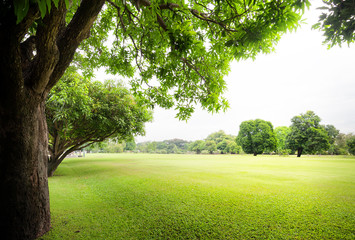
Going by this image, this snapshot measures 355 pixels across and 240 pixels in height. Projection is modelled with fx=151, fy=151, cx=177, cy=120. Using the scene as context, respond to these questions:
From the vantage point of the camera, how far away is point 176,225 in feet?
11.6

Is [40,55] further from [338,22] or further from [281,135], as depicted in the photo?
[281,135]

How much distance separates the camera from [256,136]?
4666cm

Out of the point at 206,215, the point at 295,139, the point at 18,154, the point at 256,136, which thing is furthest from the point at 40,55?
the point at 256,136

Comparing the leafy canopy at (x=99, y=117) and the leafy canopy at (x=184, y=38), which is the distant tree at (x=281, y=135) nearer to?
the leafy canopy at (x=99, y=117)

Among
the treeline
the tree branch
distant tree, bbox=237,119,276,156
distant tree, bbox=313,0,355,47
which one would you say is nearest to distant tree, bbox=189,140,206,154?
the treeline

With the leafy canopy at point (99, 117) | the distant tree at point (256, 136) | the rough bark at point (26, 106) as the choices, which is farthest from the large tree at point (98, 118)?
the distant tree at point (256, 136)

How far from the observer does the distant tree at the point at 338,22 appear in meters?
2.35

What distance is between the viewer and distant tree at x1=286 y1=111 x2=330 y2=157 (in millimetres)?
35312

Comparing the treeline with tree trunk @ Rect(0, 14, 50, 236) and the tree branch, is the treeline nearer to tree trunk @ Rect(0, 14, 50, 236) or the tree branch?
tree trunk @ Rect(0, 14, 50, 236)

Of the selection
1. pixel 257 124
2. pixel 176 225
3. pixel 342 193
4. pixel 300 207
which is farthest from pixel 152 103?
pixel 257 124

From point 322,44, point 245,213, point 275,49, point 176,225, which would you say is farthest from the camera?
point 245,213

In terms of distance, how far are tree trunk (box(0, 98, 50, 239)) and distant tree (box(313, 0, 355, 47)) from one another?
5.64 m

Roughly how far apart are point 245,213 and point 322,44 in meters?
4.39

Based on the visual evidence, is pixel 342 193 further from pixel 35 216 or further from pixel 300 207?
pixel 35 216
